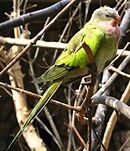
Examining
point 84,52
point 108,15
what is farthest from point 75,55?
point 108,15

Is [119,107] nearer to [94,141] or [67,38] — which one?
[94,141]

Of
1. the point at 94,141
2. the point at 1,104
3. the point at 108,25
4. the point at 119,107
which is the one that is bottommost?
the point at 1,104

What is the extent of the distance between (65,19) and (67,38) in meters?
0.15

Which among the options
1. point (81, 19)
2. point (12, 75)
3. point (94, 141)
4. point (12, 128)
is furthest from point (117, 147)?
point (94, 141)

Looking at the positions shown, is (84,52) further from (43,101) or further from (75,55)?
(43,101)

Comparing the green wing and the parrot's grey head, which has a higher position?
the parrot's grey head

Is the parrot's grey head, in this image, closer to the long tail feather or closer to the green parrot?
the green parrot

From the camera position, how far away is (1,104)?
2459 millimetres

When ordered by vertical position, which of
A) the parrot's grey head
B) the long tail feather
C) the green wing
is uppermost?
the parrot's grey head

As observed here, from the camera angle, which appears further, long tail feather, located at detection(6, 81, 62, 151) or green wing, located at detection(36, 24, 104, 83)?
green wing, located at detection(36, 24, 104, 83)

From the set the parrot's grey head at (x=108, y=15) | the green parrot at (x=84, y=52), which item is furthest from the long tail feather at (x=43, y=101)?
the parrot's grey head at (x=108, y=15)

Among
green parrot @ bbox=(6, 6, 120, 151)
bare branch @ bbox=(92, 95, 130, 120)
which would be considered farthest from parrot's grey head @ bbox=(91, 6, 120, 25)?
bare branch @ bbox=(92, 95, 130, 120)

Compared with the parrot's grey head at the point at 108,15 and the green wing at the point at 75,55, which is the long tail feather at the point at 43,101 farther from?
the parrot's grey head at the point at 108,15

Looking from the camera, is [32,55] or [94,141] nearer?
[94,141]
